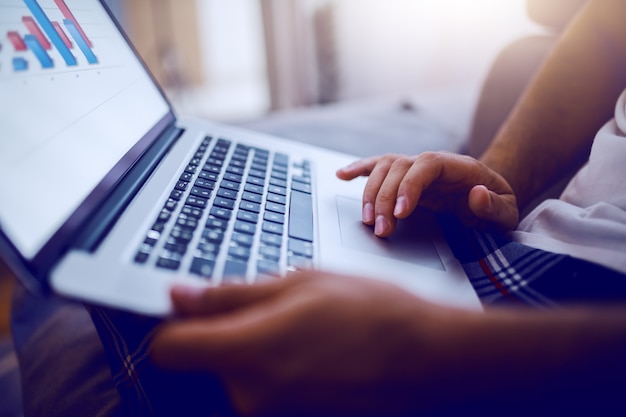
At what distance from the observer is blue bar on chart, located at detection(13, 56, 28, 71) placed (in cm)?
37

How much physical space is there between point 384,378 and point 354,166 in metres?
0.34

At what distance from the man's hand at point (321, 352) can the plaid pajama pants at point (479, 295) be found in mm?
163

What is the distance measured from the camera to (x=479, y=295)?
15.1 inches

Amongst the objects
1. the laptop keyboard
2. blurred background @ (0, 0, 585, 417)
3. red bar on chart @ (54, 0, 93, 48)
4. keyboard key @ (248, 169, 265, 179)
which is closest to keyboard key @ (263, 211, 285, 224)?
the laptop keyboard

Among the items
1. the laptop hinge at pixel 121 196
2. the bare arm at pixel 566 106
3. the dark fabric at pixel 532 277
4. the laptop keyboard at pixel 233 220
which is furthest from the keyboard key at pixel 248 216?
the bare arm at pixel 566 106

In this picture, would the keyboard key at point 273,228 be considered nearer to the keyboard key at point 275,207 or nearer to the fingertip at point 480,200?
the keyboard key at point 275,207

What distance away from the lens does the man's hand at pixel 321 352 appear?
22 centimetres

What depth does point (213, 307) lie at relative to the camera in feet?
0.84

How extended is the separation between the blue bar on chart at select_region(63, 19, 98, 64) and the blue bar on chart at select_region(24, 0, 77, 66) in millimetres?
36

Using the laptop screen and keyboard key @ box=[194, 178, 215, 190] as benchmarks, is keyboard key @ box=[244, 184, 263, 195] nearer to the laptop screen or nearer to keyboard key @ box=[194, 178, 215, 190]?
keyboard key @ box=[194, 178, 215, 190]

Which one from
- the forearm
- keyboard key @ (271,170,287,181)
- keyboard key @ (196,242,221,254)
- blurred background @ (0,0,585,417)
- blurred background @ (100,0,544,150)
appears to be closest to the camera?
keyboard key @ (196,242,221,254)

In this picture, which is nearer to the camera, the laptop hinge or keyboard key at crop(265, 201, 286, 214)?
the laptop hinge

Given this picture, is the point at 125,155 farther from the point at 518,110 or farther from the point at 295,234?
the point at 518,110

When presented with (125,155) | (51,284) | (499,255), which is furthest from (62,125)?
(499,255)
